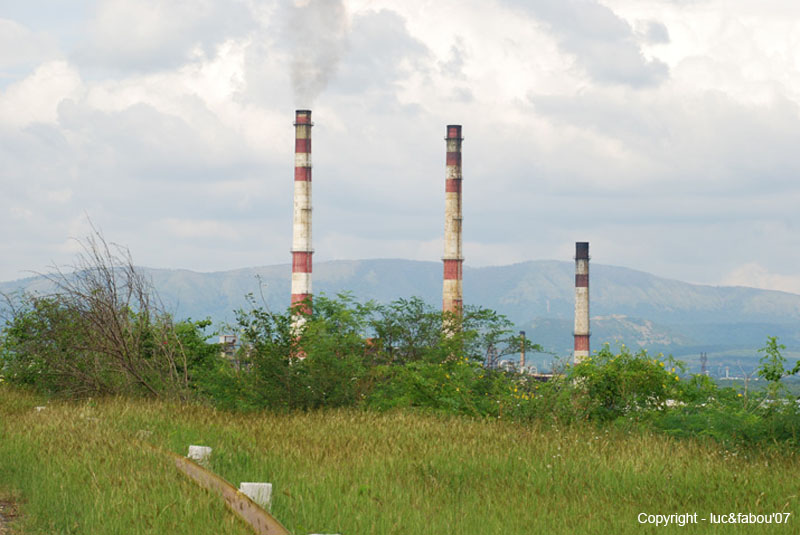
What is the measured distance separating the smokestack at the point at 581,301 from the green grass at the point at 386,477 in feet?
122

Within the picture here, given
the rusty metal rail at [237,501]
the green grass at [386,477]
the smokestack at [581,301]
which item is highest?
the smokestack at [581,301]

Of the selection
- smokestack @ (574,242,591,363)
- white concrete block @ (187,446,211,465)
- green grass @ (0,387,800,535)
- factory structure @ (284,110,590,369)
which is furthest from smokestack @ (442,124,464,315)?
white concrete block @ (187,446,211,465)

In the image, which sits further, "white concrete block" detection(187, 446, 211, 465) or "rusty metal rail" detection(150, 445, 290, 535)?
"white concrete block" detection(187, 446, 211, 465)

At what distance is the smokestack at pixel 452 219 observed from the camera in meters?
48.2

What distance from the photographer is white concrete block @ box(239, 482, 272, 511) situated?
7117 mm

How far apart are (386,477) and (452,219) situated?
131ft

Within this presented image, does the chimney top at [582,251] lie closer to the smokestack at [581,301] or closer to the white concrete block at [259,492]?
the smokestack at [581,301]

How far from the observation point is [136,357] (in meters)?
16.8

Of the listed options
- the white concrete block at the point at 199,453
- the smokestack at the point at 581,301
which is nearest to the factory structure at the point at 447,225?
the smokestack at the point at 581,301

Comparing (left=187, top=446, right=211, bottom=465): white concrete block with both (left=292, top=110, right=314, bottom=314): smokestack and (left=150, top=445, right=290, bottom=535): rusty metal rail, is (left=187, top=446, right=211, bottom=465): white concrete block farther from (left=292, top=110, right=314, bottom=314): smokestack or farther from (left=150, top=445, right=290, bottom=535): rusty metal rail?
(left=292, top=110, right=314, bottom=314): smokestack

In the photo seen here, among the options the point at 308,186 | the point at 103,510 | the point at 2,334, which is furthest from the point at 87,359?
the point at 308,186

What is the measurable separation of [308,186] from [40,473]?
4071 cm

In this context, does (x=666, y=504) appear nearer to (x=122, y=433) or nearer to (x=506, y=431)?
(x=506, y=431)

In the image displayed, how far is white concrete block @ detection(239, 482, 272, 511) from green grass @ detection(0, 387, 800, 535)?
12 centimetres
